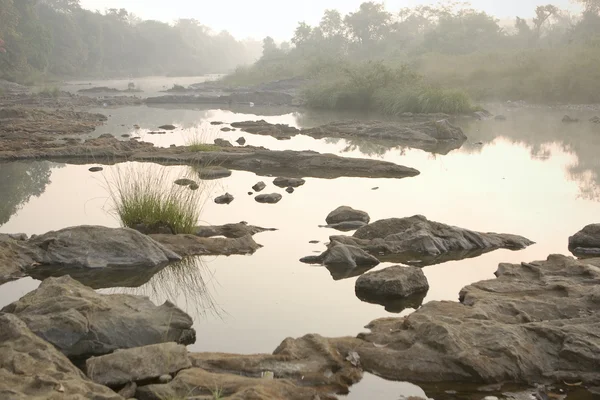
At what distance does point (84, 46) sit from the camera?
6456cm

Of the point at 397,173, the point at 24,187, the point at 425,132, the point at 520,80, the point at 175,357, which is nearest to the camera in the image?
the point at 175,357

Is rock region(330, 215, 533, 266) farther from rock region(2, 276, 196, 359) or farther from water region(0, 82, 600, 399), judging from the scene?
rock region(2, 276, 196, 359)

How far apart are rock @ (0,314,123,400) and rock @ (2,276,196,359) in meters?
0.38

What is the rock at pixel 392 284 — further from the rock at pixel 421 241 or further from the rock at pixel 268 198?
the rock at pixel 268 198

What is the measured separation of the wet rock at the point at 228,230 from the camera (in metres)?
7.99

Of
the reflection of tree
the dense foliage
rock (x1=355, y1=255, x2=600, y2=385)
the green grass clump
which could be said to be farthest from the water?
the dense foliage

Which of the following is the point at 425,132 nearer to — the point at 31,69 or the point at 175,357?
the point at 175,357

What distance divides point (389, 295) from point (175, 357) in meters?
2.34

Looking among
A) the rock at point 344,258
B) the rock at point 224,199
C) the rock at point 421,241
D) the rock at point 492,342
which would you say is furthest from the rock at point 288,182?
the rock at point 492,342

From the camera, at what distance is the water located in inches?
218

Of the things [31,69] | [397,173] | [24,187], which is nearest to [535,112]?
[397,173]

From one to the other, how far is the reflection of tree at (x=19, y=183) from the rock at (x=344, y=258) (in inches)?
162

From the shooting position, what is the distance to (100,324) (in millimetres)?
4691

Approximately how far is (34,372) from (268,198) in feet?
21.1
